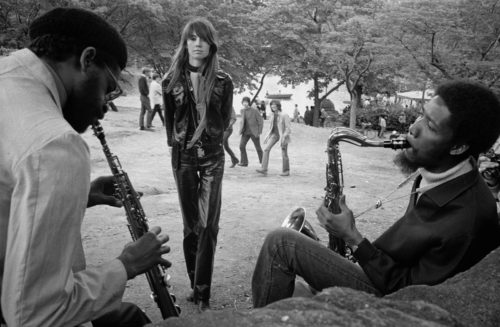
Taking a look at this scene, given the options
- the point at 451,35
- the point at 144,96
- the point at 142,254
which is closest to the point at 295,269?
the point at 142,254

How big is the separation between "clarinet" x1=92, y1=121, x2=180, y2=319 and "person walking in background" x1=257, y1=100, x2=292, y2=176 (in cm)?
856

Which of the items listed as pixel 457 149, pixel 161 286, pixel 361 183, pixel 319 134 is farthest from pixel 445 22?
pixel 161 286

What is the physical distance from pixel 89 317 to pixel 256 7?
24.5 metres

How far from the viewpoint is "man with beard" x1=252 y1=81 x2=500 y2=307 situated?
213cm

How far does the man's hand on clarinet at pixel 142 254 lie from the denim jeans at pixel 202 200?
6.10ft

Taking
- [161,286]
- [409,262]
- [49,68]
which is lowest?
[161,286]

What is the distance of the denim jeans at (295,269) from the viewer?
244 centimetres

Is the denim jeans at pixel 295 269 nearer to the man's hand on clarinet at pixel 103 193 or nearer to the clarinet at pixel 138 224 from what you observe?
the clarinet at pixel 138 224

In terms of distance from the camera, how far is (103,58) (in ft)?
5.51

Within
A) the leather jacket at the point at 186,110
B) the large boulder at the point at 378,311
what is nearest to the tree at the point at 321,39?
the leather jacket at the point at 186,110

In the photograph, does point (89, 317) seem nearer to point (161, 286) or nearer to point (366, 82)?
point (161, 286)

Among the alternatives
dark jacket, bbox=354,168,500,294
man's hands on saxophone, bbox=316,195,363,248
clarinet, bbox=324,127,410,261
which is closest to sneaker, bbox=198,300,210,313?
clarinet, bbox=324,127,410,261

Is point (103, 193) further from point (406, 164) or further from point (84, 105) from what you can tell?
point (406, 164)

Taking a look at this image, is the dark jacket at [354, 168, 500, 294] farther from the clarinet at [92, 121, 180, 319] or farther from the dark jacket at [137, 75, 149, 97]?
the dark jacket at [137, 75, 149, 97]
